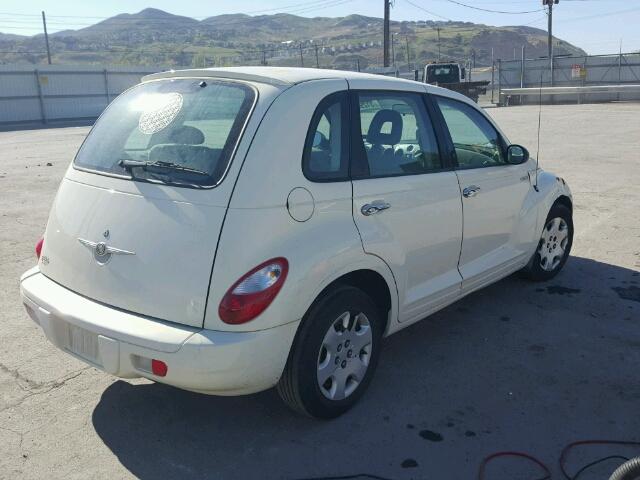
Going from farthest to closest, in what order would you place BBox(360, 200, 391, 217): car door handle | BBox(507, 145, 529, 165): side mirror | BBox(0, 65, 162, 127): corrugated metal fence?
BBox(0, 65, 162, 127): corrugated metal fence < BBox(507, 145, 529, 165): side mirror < BBox(360, 200, 391, 217): car door handle

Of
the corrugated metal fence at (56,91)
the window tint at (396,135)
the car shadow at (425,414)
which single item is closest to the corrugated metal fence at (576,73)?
the corrugated metal fence at (56,91)

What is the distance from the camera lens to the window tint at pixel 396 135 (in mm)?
3729

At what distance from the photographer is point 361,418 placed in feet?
11.6

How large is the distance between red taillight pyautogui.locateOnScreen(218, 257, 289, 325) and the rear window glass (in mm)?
503

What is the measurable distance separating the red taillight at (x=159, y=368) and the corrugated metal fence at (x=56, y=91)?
31.1 meters

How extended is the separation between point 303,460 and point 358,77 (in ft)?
7.16

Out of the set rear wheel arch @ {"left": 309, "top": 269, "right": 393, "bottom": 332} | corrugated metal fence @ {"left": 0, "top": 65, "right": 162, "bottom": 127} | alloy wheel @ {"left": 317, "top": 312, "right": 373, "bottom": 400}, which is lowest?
alloy wheel @ {"left": 317, "top": 312, "right": 373, "bottom": 400}

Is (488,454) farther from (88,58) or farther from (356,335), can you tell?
(88,58)

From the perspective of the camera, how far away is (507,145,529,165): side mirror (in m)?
4.84

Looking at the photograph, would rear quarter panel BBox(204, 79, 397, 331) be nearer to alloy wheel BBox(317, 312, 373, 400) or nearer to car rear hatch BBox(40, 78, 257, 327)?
car rear hatch BBox(40, 78, 257, 327)

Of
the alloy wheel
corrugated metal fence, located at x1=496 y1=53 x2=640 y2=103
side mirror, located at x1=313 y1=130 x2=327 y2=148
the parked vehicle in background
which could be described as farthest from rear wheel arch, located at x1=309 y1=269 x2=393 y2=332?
corrugated metal fence, located at x1=496 y1=53 x2=640 y2=103

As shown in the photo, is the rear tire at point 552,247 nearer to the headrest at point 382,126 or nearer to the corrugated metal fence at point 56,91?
the headrest at point 382,126

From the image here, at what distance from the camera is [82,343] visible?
10.4ft

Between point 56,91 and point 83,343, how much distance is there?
32.8 metres
